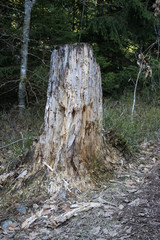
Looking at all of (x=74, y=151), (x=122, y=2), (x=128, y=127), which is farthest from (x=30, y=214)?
(x=122, y=2)

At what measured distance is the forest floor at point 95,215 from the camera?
212 centimetres

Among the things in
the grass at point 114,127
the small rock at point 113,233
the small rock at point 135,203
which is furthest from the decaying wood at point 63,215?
the grass at point 114,127

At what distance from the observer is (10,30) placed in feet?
24.0

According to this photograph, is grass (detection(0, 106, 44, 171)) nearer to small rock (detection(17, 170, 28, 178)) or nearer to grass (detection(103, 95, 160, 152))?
small rock (detection(17, 170, 28, 178))

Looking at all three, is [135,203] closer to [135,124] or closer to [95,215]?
[95,215]

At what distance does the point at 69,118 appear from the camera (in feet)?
10.2

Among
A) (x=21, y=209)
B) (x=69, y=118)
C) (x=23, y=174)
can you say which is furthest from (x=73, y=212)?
(x=69, y=118)

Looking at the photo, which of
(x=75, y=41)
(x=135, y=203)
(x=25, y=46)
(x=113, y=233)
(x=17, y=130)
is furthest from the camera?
(x=75, y=41)

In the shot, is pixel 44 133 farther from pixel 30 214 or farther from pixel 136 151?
pixel 136 151

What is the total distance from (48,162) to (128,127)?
2.58 meters

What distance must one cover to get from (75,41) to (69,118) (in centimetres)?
566

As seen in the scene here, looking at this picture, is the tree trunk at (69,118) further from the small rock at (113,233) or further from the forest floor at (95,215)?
the small rock at (113,233)

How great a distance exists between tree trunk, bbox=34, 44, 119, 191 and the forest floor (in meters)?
0.37

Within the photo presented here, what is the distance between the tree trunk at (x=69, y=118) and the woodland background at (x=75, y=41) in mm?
2159
